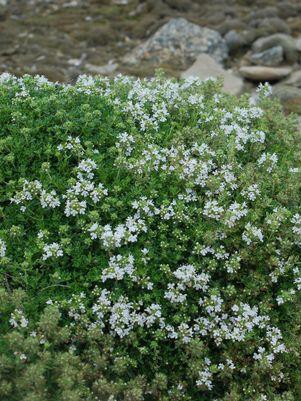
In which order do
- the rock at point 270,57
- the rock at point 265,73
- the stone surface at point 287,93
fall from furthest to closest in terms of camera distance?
the rock at point 270,57
the rock at point 265,73
the stone surface at point 287,93

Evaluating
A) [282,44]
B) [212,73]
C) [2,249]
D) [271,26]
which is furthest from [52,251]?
[271,26]

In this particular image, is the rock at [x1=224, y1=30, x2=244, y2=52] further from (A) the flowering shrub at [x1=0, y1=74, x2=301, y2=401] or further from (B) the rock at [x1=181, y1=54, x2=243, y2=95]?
(A) the flowering shrub at [x1=0, y1=74, x2=301, y2=401]

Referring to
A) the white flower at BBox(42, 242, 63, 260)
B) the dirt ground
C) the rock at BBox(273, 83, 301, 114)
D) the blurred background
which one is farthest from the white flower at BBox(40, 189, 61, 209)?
the dirt ground

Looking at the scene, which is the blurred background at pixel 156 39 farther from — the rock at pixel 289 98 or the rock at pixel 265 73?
the rock at pixel 289 98

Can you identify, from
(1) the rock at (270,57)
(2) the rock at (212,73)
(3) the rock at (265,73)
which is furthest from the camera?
(1) the rock at (270,57)

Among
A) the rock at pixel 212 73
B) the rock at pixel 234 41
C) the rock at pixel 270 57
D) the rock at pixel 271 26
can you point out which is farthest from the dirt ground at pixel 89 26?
the rock at pixel 270 57

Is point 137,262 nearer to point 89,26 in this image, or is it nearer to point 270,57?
point 270,57

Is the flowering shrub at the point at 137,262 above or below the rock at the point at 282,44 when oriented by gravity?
above
